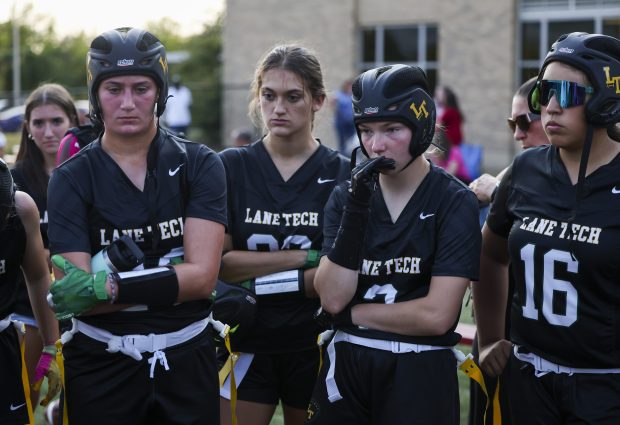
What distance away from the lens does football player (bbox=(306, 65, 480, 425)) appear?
3.76 m

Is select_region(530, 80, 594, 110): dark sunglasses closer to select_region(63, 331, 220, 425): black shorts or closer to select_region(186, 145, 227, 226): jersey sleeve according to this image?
select_region(186, 145, 227, 226): jersey sleeve

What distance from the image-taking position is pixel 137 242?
12.9ft

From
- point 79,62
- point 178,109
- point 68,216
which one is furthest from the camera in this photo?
point 79,62

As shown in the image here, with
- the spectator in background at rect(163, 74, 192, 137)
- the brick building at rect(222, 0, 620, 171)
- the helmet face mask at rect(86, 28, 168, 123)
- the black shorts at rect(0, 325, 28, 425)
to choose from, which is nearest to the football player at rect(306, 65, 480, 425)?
the helmet face mask at rect(86, 28, 168, 123)

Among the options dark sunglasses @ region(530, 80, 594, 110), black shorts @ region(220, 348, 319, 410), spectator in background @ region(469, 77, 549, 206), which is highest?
dark sunglasses @ region(530, 80, 594, 110)

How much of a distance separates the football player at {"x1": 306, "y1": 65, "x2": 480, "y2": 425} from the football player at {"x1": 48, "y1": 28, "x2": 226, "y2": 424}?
0.59m

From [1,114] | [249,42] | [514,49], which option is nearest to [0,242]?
[514,49]

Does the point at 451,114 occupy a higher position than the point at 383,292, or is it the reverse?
the point at 451,114

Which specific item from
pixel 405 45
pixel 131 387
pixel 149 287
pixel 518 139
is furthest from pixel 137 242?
pixel 405 45

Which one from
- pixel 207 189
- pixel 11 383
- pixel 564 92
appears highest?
pixel 564 92

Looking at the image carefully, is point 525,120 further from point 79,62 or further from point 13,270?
point 79,62

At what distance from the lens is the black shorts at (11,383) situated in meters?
4.21

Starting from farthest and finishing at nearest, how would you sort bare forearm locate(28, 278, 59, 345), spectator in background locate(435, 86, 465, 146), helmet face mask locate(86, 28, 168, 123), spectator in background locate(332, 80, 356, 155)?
spectator in background locate(332, 80, 356, 155) < spectator in background locate(435, 86, 465, 146) < bare forearm locate(28, 278, 59, 345) < helmet face mask locate(86, 28, 168, 123)

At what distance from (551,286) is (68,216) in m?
2.14
